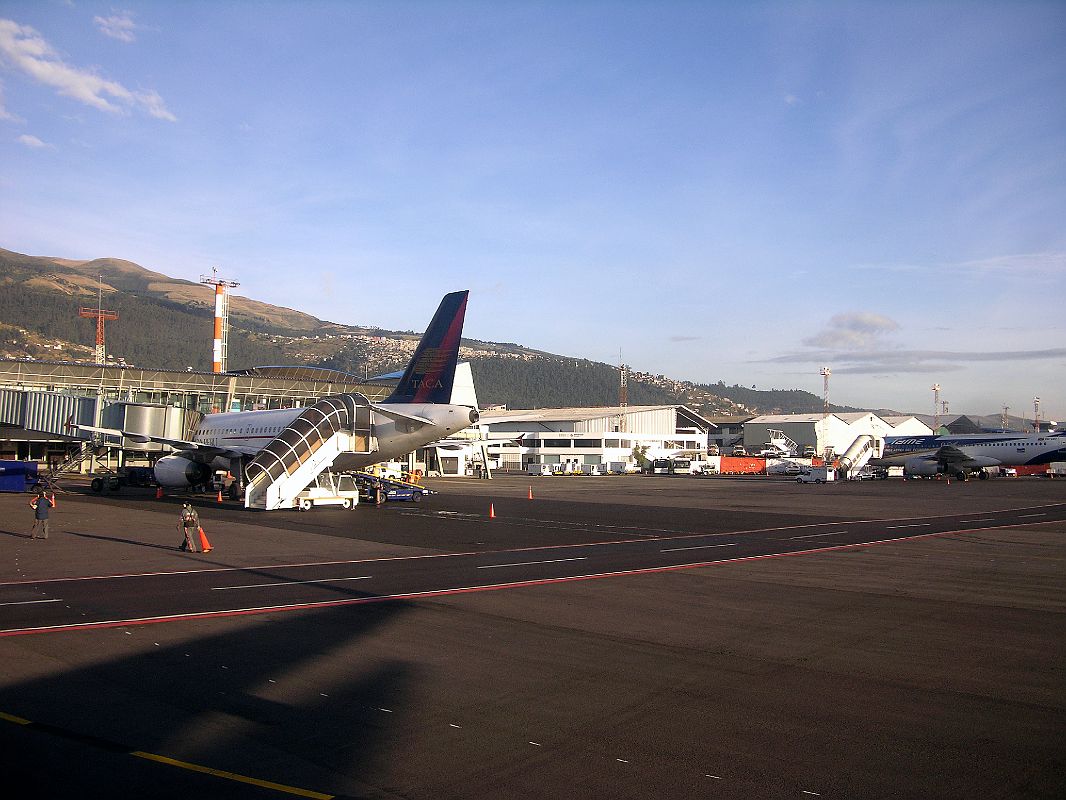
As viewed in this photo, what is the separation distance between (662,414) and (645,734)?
128 metres

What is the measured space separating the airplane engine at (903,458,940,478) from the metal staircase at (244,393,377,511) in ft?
205

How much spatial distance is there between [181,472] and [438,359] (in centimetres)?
1709

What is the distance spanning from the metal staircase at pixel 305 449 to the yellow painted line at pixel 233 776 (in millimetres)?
27900

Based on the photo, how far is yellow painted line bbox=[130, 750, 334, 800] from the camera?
6.30 meters

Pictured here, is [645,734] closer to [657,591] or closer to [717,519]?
[657,591]

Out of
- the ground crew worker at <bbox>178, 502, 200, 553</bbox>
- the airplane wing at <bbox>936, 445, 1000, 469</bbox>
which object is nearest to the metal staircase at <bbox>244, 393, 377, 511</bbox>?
the ground crew worker at <bbox>178, 502, 200, 553</bbox>

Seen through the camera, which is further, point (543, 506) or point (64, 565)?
point (543, 506)

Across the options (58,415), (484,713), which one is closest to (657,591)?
(484,713)

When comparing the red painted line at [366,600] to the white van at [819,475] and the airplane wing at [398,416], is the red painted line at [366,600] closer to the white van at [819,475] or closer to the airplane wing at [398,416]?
the airplane wing at [398,416]

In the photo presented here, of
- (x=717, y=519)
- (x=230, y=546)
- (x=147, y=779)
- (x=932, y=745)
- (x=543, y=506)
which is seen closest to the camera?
(x=147, y=779)

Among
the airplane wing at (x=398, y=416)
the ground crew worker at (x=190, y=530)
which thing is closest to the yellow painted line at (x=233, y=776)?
the ground crew worker at (x=190, y=530)

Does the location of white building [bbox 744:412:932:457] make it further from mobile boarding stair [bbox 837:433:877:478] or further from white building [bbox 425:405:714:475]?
mobile boarding stair [bbox 837:433:877:478]

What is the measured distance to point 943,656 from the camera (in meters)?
11.0

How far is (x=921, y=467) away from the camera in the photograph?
259 ft
